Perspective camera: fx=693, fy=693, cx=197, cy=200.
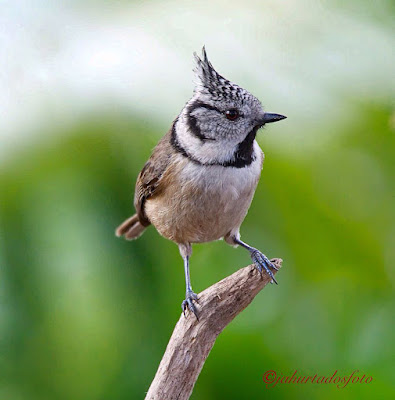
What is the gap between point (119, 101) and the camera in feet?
10.1

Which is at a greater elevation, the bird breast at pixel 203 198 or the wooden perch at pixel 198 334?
the bird breast at pixel 203 198

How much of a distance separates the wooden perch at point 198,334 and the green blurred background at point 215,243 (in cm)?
76

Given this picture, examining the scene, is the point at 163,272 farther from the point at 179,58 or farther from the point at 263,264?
the point at 179,58

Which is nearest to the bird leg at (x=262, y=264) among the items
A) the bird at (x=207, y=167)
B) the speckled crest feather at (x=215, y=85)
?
the bird at (x=207, y=167)

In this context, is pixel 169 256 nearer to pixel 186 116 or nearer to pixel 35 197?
pixel 35 197

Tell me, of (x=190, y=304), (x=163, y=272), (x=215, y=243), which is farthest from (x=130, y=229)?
(x=190, y=304)

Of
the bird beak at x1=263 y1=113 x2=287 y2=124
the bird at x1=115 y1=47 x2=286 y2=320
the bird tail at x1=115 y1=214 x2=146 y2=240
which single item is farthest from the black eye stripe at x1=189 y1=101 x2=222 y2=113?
the bird tail at x1=115 y1=214 x2=146 y2=240

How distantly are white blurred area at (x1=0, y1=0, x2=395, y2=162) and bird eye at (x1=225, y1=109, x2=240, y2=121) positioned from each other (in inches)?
30.1

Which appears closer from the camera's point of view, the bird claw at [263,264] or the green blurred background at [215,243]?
the bird claw at [263,264]

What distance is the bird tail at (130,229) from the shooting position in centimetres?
270

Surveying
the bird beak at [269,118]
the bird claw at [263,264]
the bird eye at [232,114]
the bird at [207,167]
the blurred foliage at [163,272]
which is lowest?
the blurred foliage at [163,272]

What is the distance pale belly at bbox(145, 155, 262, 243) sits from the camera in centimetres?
221

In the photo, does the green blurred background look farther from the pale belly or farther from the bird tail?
the pale belly

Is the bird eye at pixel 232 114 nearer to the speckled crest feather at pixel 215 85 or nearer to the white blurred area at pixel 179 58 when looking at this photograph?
the speckled crest feather at pixel 215 85
